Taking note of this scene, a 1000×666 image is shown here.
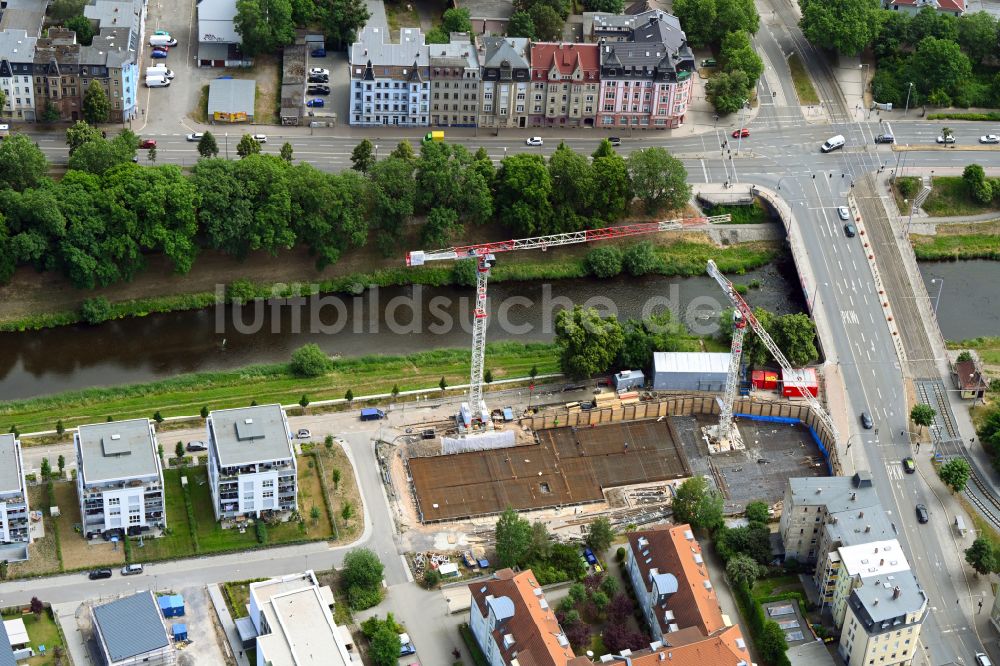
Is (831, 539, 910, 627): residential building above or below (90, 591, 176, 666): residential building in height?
above

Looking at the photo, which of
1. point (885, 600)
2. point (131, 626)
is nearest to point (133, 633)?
point (131, 626)

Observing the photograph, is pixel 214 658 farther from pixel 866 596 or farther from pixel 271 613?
pixel 866 596

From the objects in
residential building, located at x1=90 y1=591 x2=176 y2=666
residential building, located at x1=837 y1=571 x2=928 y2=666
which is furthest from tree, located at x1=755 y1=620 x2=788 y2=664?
residential building, located at x1=90 y1=591 x2=176 y2=666

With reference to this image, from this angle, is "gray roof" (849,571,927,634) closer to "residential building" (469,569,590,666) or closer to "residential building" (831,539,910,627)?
"residential building" (831,539,910,627)

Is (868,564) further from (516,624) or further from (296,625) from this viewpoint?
(296,625)

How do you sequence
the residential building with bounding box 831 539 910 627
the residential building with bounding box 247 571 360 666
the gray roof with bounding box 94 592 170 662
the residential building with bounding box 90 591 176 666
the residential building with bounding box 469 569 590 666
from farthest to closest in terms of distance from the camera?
the residential building with bounding box 831 539 910 627 → the residential building with bounding box 469 569 590 666 → the gray roof with bounding box 94 592 170 662 → the residential building with bounding box 90 591 176 666 → the residential building with bounding box 247 571 360 666

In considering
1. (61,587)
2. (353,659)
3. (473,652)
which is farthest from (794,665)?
(61,587)
